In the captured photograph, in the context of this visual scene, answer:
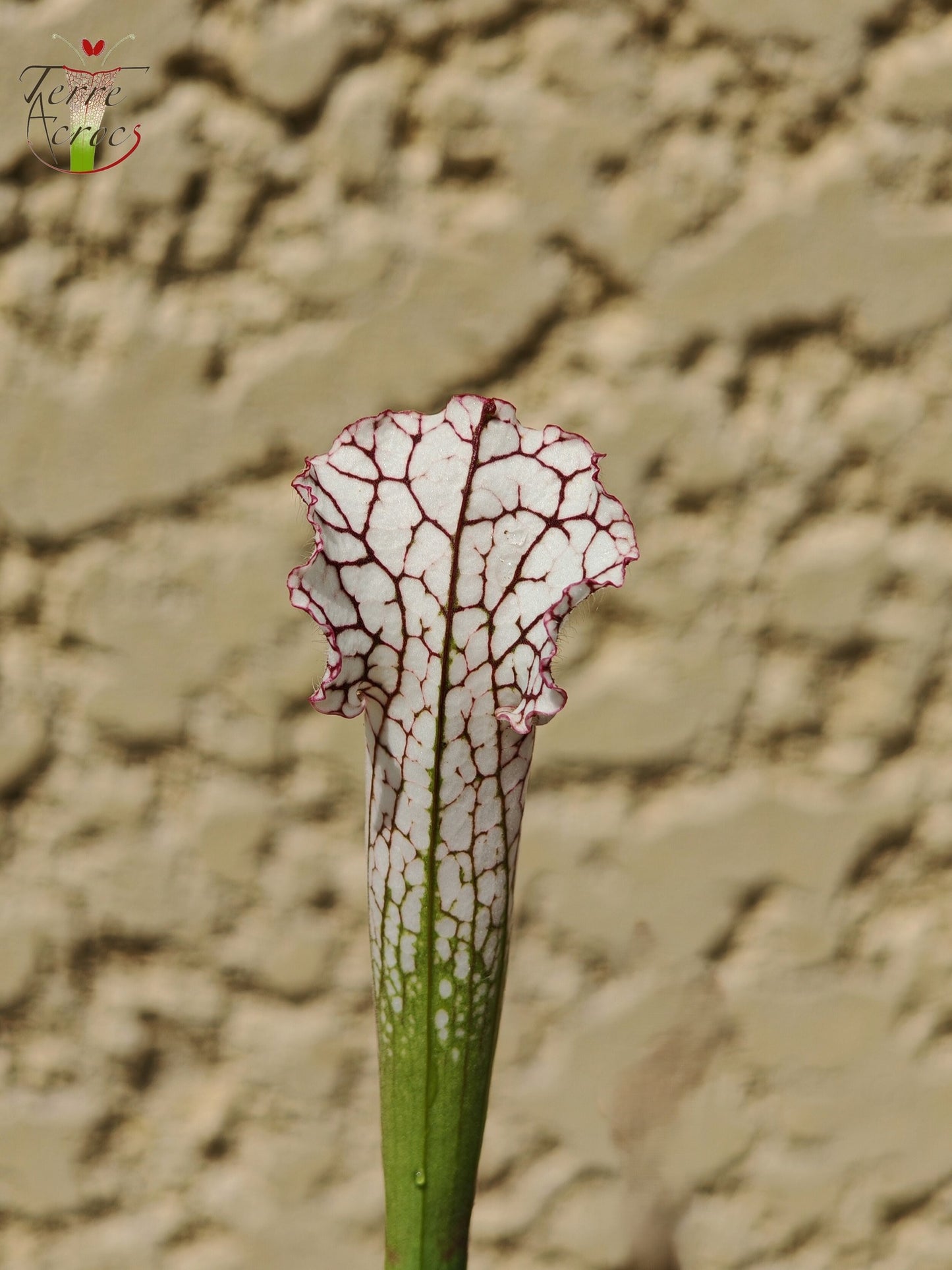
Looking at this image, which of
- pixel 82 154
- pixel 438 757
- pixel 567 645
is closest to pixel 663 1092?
pixel 567 645

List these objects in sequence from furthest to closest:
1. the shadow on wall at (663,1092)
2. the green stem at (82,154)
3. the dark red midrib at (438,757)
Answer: the shadow on wall at (663,1092)
the green stem at (82,154)
the dark red midrib at (438,757)

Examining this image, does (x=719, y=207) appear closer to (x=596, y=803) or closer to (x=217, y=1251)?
(x=596, y=803)

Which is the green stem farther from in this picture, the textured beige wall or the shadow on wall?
the shadow on wall

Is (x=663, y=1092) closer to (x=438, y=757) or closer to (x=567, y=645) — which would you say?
(x=567, y=645)

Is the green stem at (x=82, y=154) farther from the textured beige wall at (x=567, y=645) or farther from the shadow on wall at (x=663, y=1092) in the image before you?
the shadow on wall at (x=663, y=1092)

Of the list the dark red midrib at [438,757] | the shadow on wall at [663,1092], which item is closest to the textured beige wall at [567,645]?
the shadow on wall at [663,1092]

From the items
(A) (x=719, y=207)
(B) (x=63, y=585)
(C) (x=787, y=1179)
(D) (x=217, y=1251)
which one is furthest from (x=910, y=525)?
(D) (x=217, y=1251)
